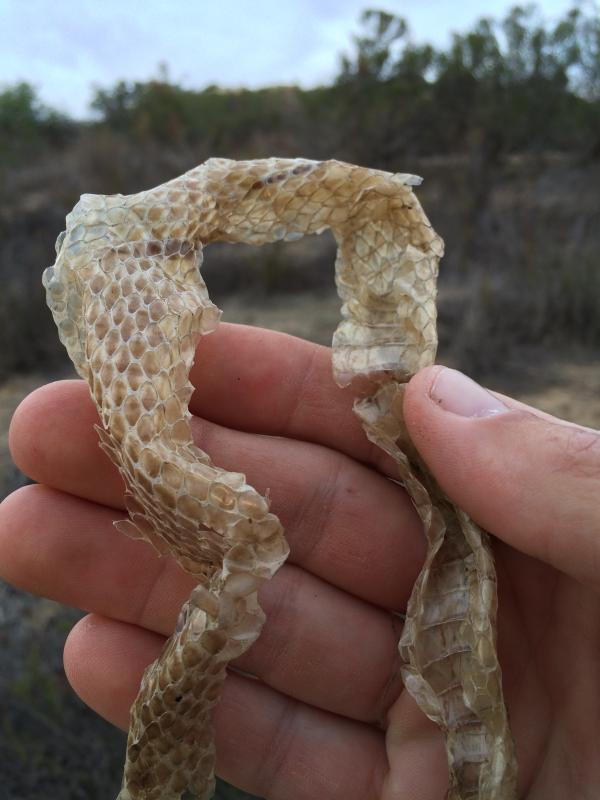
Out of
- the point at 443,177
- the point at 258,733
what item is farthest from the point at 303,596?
the point at 443,177

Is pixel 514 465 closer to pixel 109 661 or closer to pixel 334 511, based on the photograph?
pixel 334 511

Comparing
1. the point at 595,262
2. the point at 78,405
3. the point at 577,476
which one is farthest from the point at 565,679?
the point at 595,262

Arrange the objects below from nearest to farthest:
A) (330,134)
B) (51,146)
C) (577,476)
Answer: (577,476) → (330,134) → (51,146)

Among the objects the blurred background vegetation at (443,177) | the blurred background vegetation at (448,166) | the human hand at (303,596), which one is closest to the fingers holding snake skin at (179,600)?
the human hand at (303,596)

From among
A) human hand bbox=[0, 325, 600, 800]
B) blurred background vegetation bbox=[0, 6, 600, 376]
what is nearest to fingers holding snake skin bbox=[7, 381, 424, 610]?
human hand bbox=[0, 325, 600, 800]

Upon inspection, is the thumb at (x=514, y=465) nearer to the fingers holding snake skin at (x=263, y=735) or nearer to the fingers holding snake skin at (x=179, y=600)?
the fingers holding snake skin at (x=179, y=600)

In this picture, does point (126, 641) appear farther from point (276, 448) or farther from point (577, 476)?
point (577, 476)
